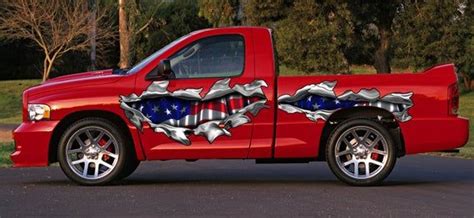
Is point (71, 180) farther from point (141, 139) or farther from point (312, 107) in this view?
point (312, 107)

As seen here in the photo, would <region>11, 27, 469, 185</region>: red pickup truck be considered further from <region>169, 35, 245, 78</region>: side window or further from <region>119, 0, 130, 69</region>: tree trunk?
<region>119, 0, 130, 69</region>: tree trunk

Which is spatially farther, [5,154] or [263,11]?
[263,11]

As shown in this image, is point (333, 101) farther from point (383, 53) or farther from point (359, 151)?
point (383, 53)

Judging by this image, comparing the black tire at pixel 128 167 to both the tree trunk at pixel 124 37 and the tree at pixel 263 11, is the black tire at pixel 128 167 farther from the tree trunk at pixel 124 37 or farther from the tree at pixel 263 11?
the tree at pixel 263 11

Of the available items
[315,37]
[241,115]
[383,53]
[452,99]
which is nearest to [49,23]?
[315,37]

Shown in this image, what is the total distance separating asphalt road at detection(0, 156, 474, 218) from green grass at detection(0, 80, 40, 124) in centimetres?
2222

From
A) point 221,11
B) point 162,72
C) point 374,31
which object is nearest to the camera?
point 162,72

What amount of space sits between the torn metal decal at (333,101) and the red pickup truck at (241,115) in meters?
0.01

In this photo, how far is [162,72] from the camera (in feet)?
33.2

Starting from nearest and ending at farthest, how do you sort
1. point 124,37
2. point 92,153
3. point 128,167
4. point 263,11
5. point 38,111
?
point 38,111 → point 92,153 → point 128,167 → point 124,37 → point 263,11

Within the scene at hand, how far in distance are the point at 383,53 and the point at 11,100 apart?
16633mm

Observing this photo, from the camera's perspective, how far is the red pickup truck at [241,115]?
10180 mm

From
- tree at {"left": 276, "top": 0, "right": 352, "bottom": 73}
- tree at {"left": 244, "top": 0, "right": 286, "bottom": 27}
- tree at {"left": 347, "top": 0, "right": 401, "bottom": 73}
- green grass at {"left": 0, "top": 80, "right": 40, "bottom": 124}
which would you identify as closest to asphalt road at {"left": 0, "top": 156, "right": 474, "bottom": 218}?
tree at {"left": 276, "top": 0, "right": 352, "bottom": 73}

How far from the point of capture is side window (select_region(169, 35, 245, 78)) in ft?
33.9
